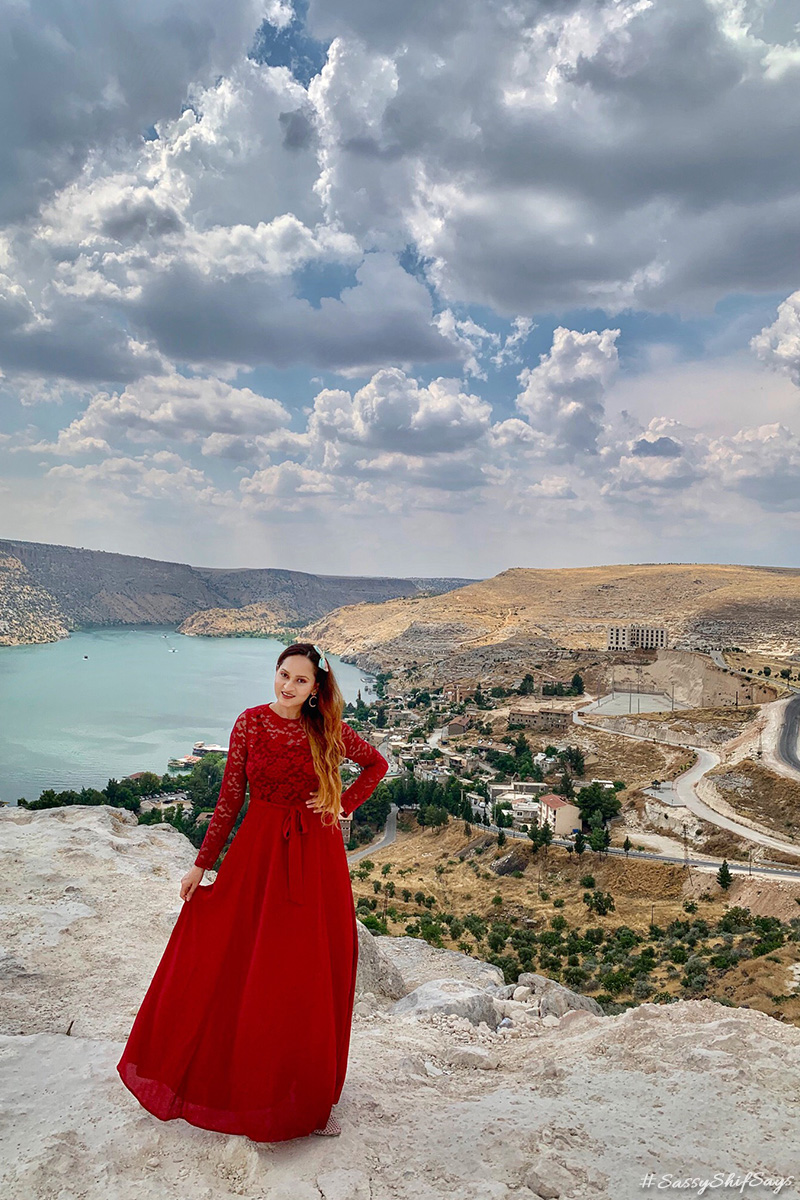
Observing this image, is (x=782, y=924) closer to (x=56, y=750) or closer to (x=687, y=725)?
(x=687, y=725)

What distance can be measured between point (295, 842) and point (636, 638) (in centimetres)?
7106

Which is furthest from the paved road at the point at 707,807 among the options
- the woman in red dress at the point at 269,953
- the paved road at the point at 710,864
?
the woman in red dress at the point at 269,953

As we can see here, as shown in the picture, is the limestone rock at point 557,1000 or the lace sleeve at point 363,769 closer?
the lace sleeve at point 363,769

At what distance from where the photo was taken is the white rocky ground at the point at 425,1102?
2.11 meters

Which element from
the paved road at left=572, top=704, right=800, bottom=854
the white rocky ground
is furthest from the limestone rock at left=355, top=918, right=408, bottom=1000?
the paved road at left=572, top=704, right=800, bottom=854

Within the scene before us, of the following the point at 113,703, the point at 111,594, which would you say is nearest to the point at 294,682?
the point at 113,703

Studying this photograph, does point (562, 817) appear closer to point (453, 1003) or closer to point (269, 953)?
point (453, 1003)

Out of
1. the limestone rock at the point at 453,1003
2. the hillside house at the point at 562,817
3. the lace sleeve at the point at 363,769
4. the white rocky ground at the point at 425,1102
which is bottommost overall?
the hillside house at the point at 562,817

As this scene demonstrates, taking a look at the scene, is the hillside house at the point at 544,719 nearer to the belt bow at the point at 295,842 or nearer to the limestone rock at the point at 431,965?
the limestone rock at the point at 431,965

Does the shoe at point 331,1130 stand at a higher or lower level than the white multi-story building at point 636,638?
higher

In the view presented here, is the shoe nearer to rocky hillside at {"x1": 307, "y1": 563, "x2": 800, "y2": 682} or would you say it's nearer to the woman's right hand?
Answer: the woman's right hand

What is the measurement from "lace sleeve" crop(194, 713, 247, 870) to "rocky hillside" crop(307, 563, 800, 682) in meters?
62.4

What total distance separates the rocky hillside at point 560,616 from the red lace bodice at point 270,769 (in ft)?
205

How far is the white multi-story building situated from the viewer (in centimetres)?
A: 6806
